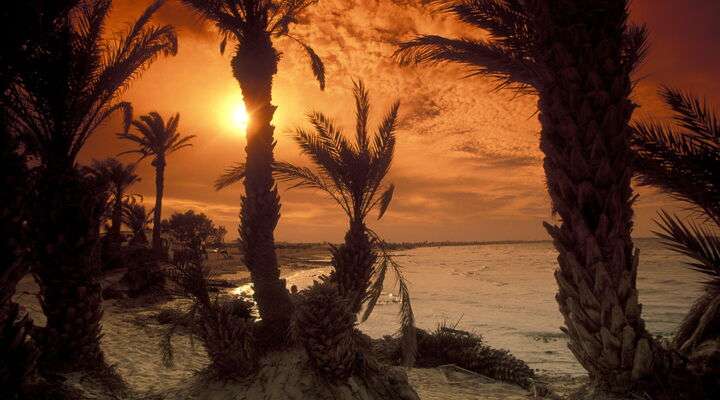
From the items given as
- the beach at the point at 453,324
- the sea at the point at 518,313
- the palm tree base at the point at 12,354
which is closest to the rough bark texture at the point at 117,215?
the beach at the point at 453,324

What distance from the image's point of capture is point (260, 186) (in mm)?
7465

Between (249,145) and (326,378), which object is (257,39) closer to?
(249,145)

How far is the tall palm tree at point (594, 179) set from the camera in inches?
150

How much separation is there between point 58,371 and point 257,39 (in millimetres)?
6440

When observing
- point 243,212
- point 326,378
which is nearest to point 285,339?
point 326,378

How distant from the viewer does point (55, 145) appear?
20.3ft

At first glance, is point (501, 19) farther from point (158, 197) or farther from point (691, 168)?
point (158, 197)

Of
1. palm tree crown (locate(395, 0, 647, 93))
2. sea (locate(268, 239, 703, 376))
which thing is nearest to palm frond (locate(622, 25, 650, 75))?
palm tree crown (locate(395, 0, 647, 93))

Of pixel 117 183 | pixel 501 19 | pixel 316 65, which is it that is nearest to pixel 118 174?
pixel 117 183

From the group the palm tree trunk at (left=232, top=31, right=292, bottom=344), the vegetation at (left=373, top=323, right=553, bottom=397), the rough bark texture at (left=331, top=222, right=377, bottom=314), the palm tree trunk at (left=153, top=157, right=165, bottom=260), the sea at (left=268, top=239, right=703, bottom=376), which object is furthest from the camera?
the palm tree trunk at (left=153, top=157, right=165, bottom=260)

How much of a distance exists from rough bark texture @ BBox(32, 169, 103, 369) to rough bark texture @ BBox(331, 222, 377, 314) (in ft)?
15.2

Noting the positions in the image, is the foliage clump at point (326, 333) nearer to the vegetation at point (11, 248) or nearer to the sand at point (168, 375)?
the sand at point (168, 375)

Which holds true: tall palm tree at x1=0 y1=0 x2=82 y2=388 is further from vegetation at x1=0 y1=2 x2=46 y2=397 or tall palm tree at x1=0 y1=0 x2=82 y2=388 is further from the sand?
the sand

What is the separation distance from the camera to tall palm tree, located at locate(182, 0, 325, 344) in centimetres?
742
